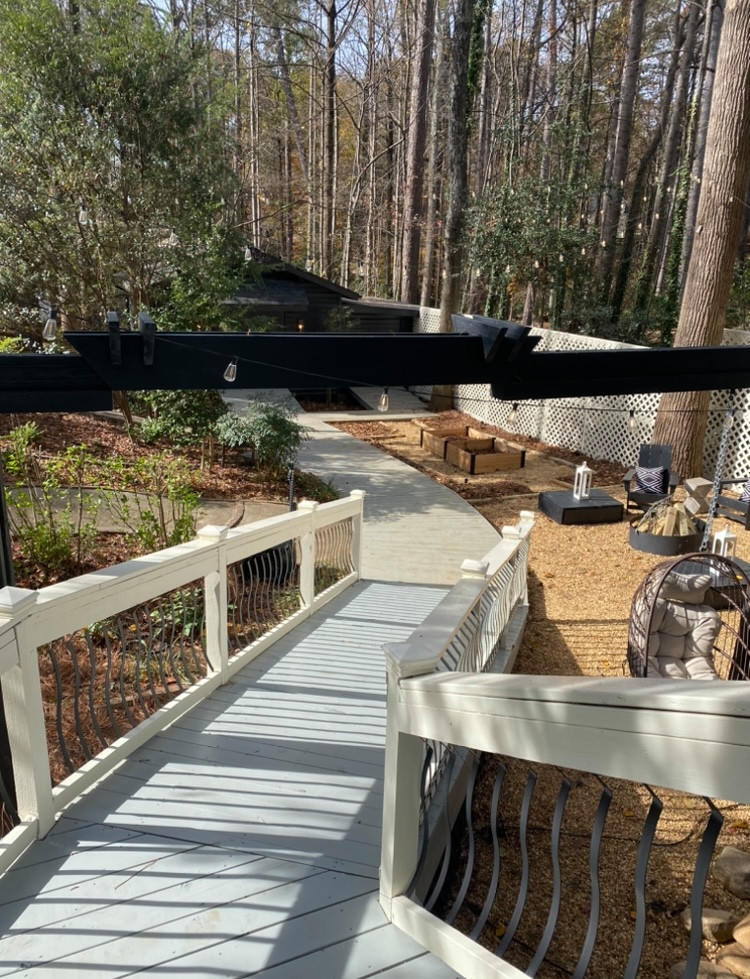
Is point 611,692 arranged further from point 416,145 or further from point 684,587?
point 416,145

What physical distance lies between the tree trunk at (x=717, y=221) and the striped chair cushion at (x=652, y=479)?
1.00m

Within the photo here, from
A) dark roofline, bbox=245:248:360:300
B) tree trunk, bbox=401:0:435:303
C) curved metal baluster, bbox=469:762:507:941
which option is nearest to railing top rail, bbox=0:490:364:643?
curved metal baluster, bbox=469:762:507:941

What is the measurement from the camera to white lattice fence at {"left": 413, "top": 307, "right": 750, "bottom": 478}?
37.4ft

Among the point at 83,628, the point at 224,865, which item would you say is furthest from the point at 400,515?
the point at 224,865

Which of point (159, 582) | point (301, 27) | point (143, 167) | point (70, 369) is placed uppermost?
point (301, 27)

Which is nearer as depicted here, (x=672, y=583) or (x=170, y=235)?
(x=672, y=583)

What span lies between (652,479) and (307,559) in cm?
648

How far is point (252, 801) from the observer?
9.42 feet

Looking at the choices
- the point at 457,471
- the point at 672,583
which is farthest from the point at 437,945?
the point at 457,471

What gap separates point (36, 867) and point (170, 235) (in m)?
11.4

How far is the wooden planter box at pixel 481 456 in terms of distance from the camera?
1288 cm

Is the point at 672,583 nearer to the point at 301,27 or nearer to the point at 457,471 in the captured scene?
the point at 457,471

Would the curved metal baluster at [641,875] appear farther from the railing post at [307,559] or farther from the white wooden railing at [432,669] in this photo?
the railing post at [307,559]

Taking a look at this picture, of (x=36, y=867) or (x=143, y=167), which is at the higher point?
(x=143, y=167)
